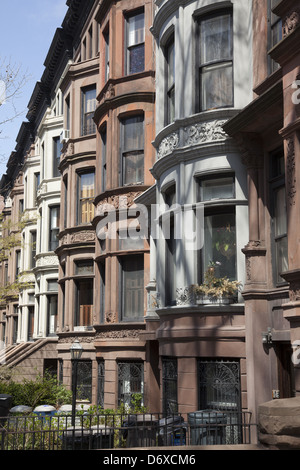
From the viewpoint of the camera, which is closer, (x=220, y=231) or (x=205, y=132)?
(x=220, y=231)

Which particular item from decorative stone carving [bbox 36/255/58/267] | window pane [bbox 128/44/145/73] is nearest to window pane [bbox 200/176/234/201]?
window pane [bbox 128/44/145/73]

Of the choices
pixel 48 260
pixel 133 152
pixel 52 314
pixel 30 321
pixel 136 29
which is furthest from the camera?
pixel 30 321

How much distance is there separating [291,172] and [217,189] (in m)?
3.95

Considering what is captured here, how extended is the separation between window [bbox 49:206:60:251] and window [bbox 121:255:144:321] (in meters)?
12.7

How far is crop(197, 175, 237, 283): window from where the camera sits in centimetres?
1437

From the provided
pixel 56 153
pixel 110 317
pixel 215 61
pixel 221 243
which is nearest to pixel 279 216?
pixel 221 243

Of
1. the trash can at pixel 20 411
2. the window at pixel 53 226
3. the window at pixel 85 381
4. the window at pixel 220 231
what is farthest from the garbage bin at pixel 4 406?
the window at pixel 53 226

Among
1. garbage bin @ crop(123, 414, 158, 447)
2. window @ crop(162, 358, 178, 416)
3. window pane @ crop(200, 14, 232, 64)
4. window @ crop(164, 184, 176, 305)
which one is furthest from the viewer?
window @ crop(164, 184, 176, 305)

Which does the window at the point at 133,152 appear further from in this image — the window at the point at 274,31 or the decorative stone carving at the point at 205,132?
the window at the point at 274,31

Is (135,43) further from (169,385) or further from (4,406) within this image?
(4,406)

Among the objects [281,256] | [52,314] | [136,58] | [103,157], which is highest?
[136,58]

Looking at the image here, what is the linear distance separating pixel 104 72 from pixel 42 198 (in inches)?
464

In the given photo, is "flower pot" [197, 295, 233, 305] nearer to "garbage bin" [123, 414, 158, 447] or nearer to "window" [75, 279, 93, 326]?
"garbage bin" [123, 414, 158, 447]

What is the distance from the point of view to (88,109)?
27.2 m
